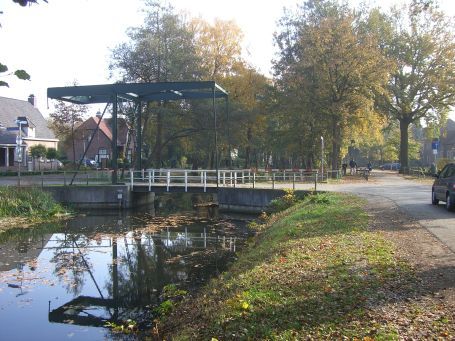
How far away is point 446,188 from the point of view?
14.9 metres

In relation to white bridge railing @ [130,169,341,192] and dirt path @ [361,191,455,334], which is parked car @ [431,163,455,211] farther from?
white bridge railing @ [130,169,341,192]

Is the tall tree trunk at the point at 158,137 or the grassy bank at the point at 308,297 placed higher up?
the tall tree trunk at the point at 158,137

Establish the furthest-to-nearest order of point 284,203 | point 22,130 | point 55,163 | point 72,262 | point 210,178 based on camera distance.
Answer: point 55,163 → point 22,130 → point 210,178 → point 284,203 → point 72,262

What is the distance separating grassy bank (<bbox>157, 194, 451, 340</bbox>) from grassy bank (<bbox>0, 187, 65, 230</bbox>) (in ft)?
48.5

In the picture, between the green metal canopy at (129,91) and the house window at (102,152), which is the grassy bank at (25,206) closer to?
the green metal canopy at (129,91)

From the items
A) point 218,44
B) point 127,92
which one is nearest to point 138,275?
point 127,92

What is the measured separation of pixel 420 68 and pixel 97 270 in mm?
39024

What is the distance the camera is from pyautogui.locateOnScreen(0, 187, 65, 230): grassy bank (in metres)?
20.5

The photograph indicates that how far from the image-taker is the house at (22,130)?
4697cm

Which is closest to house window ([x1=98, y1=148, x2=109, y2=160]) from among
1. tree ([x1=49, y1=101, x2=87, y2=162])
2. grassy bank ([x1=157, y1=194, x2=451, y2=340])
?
tree ([x1=49, y1=101, x2=87, y2=162])

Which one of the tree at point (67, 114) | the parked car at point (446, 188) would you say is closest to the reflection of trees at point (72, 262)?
the parked car at point (446, 188)

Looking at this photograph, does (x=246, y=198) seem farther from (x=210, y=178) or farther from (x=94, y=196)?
(x=94, y=196)

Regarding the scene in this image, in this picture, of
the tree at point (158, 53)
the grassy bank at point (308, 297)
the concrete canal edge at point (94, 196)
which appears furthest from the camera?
the tree at point (158, 53)

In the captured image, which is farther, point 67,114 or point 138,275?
point 67,114
